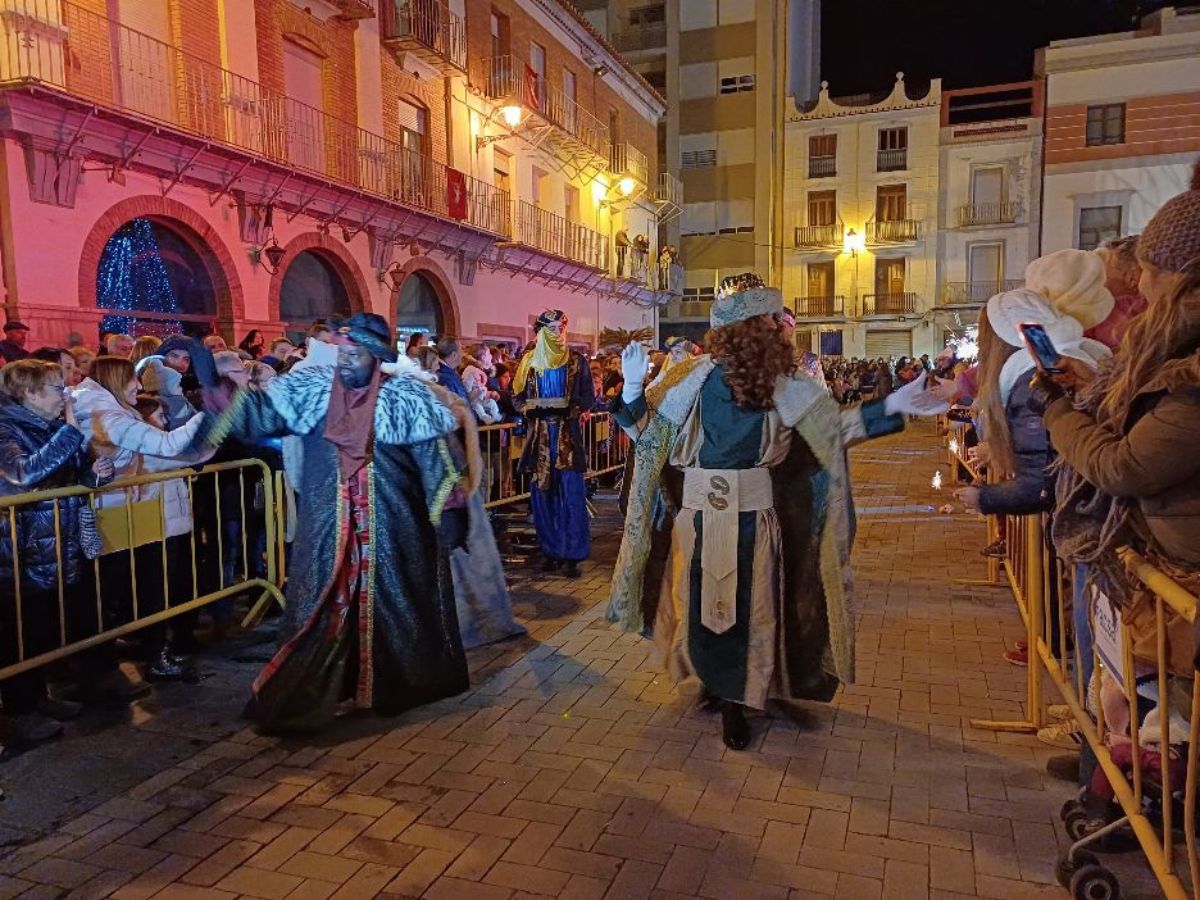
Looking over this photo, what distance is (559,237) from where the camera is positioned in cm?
2403

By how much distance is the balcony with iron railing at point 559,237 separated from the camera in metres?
22.1

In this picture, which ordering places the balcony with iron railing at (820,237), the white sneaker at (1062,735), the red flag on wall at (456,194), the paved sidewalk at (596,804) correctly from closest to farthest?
the paved sidewalk at (596,804), the white sneaker at (1062,735), the red flag on wall at (456,194), the balcony with iron railing at (820,237)

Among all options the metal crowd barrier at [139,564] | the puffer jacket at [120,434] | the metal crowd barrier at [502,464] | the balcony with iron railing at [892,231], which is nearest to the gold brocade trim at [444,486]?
the puffer jacket at [120,434]

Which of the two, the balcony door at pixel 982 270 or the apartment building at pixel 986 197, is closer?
the apartment building at pixel 986 197

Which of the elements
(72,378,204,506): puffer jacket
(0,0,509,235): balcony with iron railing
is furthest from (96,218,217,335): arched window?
(72,378,204,506): puffer jacket

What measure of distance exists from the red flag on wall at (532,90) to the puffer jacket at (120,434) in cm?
1798

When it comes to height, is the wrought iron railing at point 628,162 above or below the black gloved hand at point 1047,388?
above

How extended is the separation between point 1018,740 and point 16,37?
1140 cm

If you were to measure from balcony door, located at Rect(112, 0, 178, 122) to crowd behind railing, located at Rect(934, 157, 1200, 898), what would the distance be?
36.4ft

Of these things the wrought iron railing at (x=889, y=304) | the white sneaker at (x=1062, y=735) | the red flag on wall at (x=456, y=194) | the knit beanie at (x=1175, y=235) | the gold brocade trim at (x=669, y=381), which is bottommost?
the white sneaker at (x=1062, y=735)

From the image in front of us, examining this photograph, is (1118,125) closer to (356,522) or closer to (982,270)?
(982,270)

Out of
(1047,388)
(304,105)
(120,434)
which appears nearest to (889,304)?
(304,105)

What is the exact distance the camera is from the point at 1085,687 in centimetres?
338

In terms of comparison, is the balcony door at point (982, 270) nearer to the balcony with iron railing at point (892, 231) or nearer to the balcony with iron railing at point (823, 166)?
the balcony with iron railing at point (892, 231)
